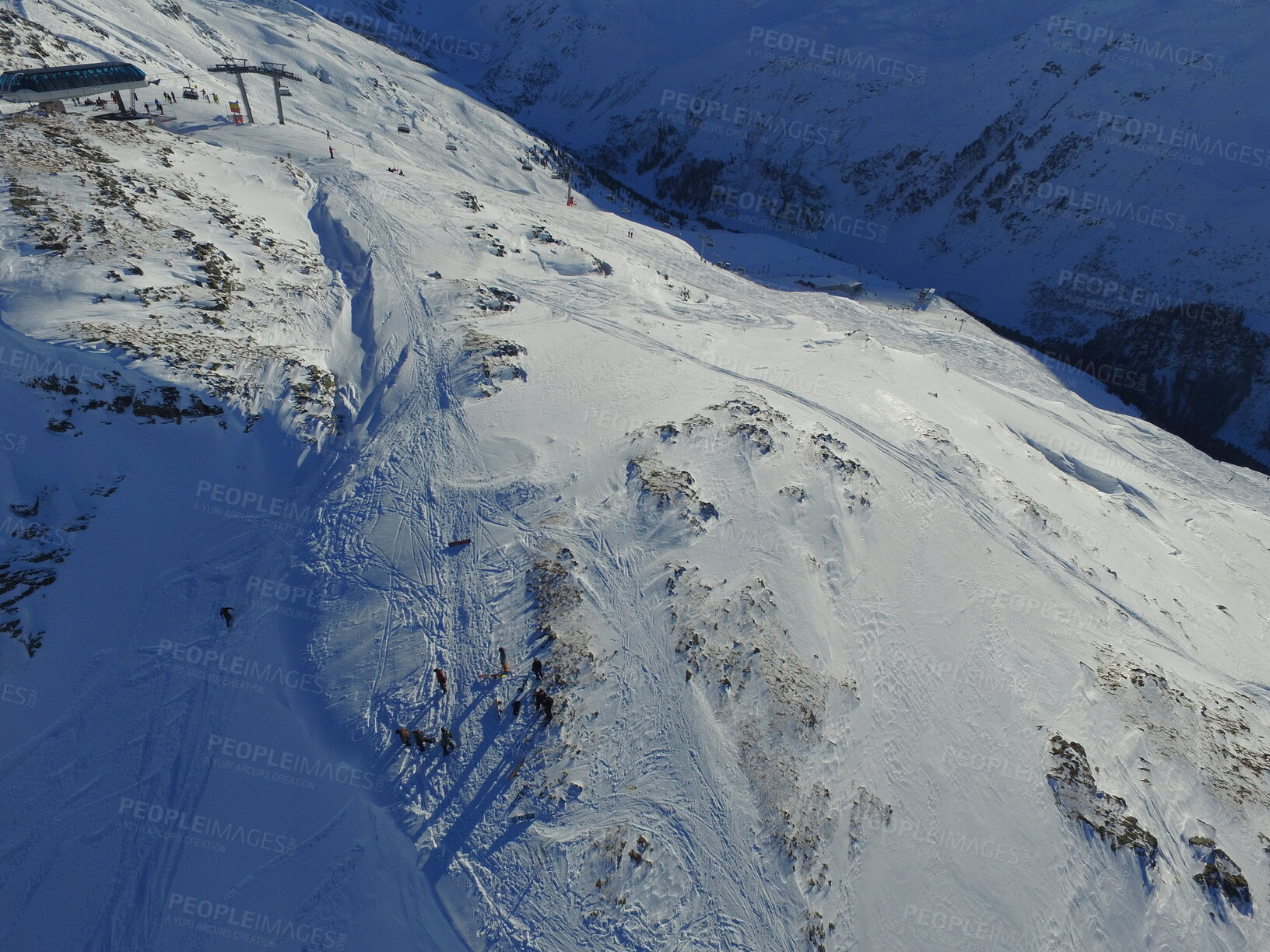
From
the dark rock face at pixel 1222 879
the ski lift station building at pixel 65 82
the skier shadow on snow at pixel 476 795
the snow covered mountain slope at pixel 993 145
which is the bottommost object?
the skier shadow on snow at pixel 476 795

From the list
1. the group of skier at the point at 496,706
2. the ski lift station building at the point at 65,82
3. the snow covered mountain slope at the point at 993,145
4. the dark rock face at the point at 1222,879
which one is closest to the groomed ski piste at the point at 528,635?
the dark rock face at the point at 1222,879

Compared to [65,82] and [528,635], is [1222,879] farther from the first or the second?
[65,82]

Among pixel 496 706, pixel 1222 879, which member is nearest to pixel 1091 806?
pixel 1222 879

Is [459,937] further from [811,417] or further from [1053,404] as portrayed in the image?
[1053,404]

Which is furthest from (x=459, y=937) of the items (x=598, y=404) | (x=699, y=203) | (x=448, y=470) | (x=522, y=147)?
(x=699, y=203)

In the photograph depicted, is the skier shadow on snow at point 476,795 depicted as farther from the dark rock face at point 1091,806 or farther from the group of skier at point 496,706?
the dark rock face at point 1091,806

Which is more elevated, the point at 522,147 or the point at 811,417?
the point at 522,147

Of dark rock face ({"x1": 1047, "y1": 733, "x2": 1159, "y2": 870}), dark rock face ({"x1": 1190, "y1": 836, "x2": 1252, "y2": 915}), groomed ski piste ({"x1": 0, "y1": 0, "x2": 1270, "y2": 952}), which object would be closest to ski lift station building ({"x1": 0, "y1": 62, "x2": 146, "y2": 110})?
groomed ski piste ({"x1": 0, "y1": 0, "x2": 1270, "y2": 952})
